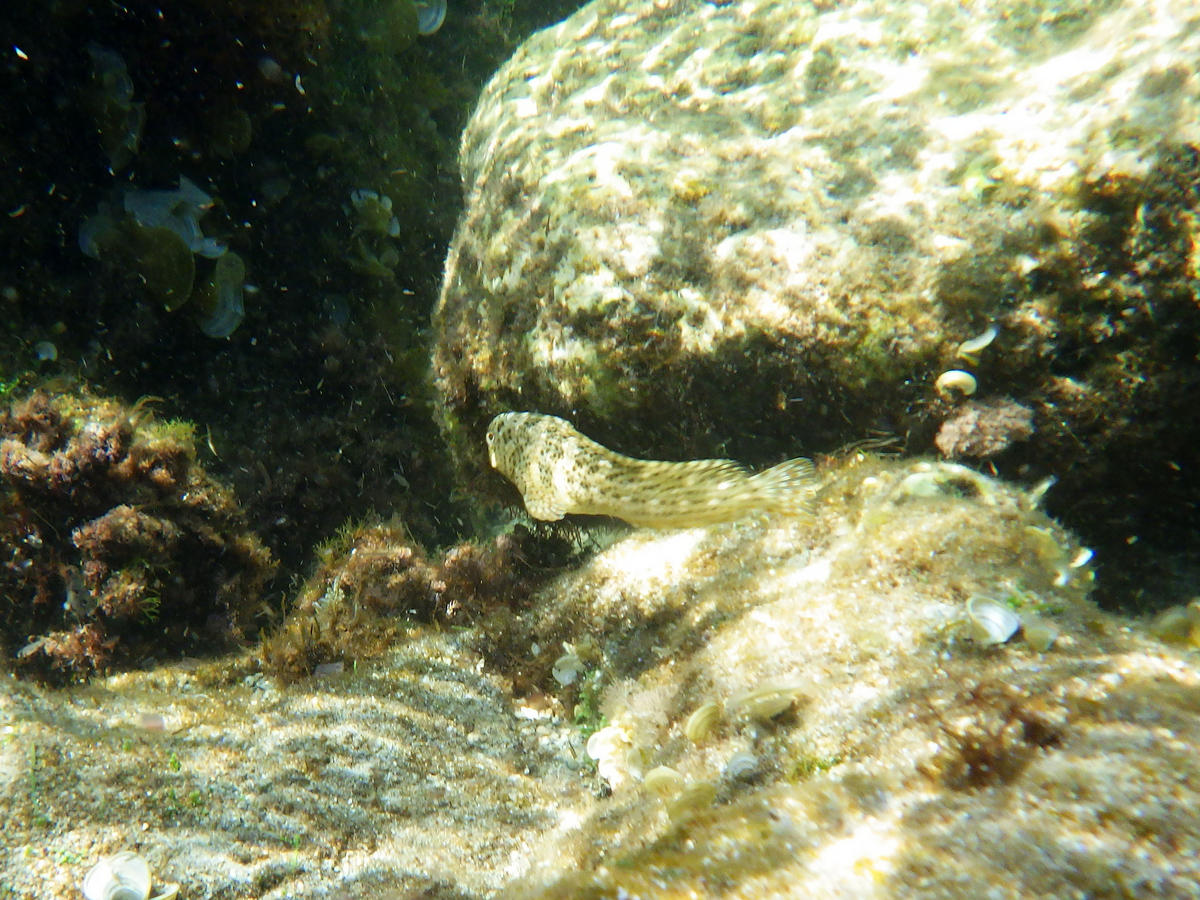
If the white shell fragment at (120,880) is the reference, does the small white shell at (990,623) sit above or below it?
below

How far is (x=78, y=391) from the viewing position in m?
4.54

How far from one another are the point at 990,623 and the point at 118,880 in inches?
144

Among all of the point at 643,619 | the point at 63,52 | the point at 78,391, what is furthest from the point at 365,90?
the point at 643,619

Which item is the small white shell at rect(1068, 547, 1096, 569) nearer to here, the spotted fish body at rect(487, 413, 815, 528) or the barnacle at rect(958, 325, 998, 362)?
the barnacle at rect(958, 325, 998, 362)

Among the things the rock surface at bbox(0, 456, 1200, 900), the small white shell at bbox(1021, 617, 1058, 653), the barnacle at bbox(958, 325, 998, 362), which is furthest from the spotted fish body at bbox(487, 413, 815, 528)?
the small white shell at bbox(1021, 617, 1058, 653)

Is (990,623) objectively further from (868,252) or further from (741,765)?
(868,252)

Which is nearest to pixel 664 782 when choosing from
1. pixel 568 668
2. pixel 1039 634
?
pixel 568 668

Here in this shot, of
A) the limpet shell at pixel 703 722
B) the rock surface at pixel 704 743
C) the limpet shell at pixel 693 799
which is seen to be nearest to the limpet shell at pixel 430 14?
the rock surface at pixel 704 743

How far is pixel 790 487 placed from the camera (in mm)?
3695

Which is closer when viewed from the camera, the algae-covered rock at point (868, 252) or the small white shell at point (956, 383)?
the algae-covered rock at point (868, 252)

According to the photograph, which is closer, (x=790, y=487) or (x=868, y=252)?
(x=790, y=487)

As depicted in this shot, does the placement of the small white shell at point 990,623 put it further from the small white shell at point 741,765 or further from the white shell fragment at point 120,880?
the white shell fragment at point 120,880

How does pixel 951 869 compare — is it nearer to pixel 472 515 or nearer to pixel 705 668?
pixel 705 668

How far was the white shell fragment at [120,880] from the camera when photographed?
2.29 metres
